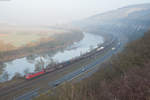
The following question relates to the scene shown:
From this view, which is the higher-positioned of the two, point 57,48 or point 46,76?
point 46,76

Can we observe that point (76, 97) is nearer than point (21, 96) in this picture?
Yes

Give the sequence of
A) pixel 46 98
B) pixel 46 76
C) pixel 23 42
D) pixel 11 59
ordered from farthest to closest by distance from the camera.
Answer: pixel 23 42, pixel 11 59, pixel 46 76, pixel 46 98

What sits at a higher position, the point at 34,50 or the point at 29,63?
the point at 34,50

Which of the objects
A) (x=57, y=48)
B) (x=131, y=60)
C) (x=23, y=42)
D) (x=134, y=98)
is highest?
(x=134, y=98)

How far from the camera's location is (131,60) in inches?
321

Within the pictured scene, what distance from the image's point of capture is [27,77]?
420 inches

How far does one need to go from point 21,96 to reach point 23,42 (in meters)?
21.8

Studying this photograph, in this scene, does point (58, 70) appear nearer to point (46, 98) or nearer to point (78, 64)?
point (78, 64)

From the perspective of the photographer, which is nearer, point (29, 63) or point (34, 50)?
point (29, 63)

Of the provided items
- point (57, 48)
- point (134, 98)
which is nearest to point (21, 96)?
point (134, 98)

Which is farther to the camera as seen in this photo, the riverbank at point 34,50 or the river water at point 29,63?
the riverbank at point 34,50

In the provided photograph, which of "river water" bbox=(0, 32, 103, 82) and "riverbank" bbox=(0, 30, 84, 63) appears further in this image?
"riverbank" bbox=(0, 30, 84, 63)

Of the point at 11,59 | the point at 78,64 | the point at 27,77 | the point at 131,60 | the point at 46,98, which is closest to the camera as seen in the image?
the point at 46,98

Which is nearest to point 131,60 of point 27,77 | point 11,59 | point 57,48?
point 27,77
